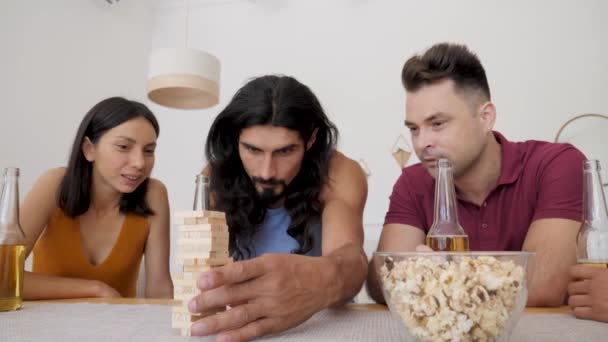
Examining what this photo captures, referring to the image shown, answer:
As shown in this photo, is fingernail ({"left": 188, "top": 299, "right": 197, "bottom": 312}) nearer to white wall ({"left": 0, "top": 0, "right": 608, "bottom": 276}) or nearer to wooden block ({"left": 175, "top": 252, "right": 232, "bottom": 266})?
wooden block ({"left": 175, "top": 252, "right": 232, "bottom": 266})

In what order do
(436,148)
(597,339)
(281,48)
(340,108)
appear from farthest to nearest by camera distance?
(281,48)
(340,108)
(436,148)
(597,339)

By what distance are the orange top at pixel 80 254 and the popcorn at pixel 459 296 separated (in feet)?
4.03

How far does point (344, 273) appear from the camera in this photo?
77 centimetres

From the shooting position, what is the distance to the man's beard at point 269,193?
4.15 ft

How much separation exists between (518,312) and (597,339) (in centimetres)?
16

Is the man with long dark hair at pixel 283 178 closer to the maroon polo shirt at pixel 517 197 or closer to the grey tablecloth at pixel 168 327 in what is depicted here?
the grey tablecloth at pixel 168 327

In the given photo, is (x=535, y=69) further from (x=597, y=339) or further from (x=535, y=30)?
(x=597, y=339)

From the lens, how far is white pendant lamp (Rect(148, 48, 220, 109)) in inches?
81.0

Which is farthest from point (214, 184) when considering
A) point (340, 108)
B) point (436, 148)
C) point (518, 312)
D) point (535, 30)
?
point (535, 30)

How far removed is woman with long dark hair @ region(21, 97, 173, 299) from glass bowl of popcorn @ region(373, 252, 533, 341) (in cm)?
114

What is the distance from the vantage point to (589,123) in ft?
9.46

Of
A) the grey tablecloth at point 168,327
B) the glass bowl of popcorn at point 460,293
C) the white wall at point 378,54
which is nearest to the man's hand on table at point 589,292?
the grey tablecloth at point 168,327

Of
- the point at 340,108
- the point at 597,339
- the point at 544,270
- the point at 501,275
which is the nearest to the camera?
the point at 501,275

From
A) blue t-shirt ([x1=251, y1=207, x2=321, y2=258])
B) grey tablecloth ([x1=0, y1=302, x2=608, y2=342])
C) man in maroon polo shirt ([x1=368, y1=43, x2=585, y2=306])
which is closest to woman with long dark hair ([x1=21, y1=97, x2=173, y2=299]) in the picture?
blue t-shirt ([x1=251, y1=207, x2=321, y2=258])
